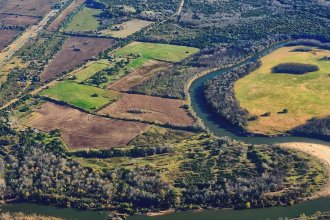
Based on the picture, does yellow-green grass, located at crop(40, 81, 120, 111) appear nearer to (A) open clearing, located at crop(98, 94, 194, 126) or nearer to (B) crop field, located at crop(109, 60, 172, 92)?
(A) open clearing, located at crop(98, 94, 194, 126)

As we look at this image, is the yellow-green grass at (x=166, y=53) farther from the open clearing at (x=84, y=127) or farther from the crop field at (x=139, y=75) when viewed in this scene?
the open clearing at (x=84, y=127)

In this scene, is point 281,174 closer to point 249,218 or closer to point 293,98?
point 249,218

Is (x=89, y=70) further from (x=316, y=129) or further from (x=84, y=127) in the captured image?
(x=316, y=129)

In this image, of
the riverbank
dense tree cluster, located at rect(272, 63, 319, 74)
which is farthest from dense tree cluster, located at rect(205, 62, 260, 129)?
the riverbank

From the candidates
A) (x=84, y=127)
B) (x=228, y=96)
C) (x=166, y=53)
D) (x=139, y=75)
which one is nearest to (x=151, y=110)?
(x=84, y=127)

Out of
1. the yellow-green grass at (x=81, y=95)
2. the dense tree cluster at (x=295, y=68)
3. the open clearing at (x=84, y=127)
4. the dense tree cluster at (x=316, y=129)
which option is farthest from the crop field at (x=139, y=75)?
the dense tree cluster at (x=316, y=129)

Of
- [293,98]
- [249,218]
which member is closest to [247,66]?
[293,98]
